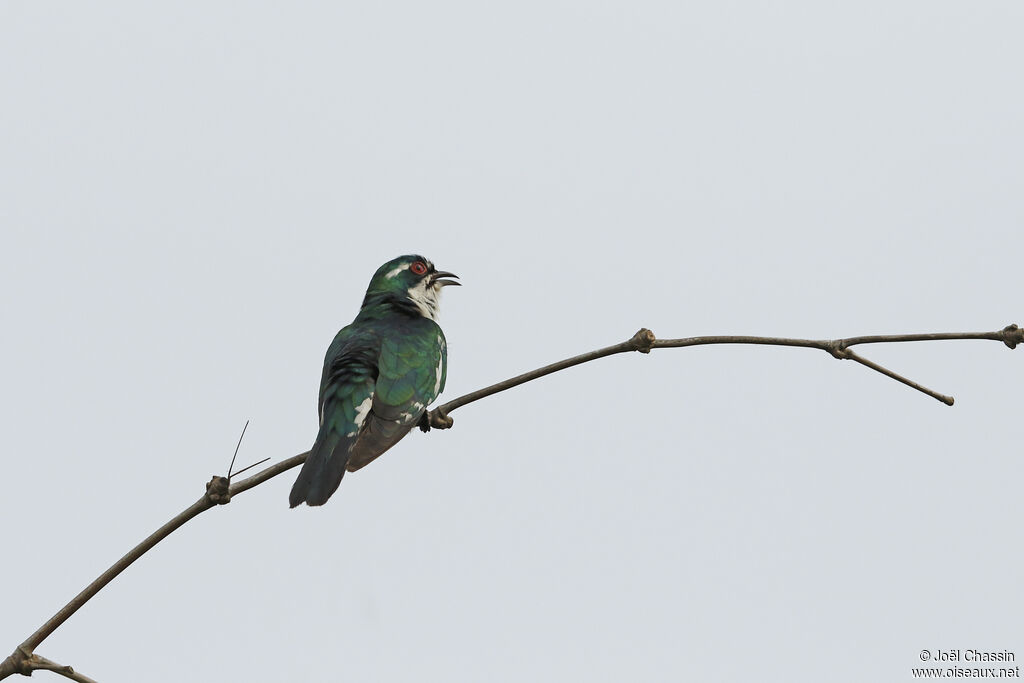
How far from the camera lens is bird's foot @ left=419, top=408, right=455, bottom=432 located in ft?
16.7

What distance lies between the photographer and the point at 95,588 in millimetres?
3502

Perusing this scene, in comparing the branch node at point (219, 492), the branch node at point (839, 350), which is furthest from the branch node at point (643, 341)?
the branch node at point (219, 492)

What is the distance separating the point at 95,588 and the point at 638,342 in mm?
2043

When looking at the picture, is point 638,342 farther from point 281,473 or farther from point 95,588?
point 95,588

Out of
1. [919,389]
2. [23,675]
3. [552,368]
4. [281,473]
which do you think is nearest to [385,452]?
[281,473]

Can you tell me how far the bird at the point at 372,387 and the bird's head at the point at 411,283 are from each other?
0.36ft

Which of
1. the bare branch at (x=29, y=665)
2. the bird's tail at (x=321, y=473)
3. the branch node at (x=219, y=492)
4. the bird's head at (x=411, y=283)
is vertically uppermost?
the bird's head at (x=411, y=283)

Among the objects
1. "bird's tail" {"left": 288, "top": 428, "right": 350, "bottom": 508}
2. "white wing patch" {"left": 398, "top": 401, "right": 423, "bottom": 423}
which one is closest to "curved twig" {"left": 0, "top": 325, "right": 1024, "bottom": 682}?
"bird's tail" {"left": 288, "top": 428, "right": 350, "bottom": 508}

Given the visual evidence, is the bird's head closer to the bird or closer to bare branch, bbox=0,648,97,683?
the bird

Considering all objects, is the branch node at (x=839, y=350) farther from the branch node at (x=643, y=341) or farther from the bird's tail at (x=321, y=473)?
the bird's tail at (x=321, y=473)

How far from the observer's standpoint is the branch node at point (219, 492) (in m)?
3.75

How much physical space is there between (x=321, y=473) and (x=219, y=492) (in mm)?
1882

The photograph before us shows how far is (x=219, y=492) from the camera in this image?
3754 millimetres

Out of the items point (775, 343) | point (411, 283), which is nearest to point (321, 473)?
point (775, 343)
